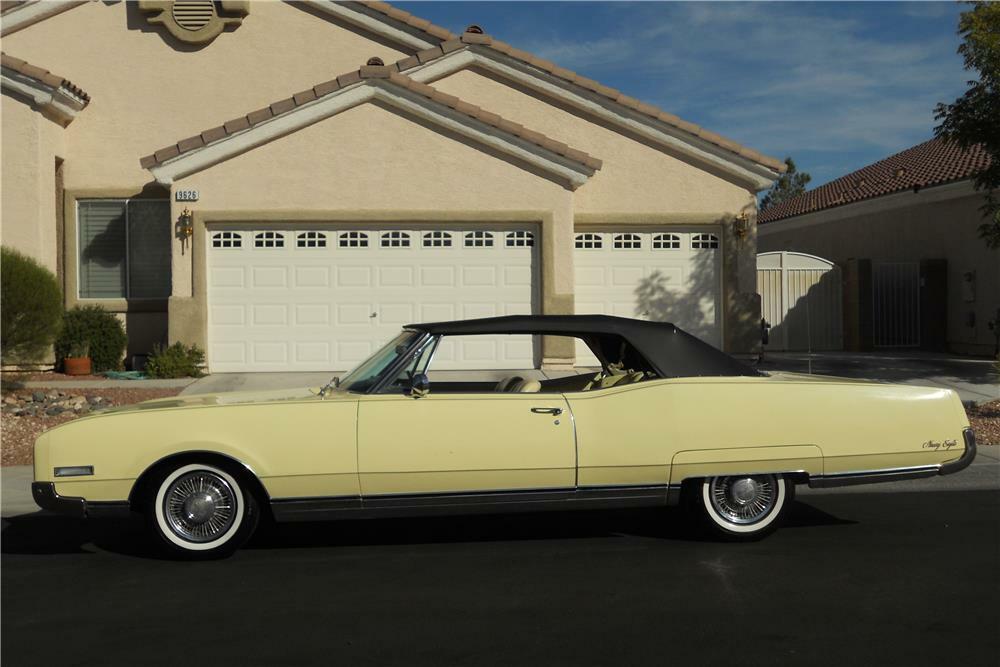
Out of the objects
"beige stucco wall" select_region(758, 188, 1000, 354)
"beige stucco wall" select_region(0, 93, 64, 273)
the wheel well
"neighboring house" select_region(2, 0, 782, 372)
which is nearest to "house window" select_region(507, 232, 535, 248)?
"neighboring house" select_region(2, 0, 782, 372)

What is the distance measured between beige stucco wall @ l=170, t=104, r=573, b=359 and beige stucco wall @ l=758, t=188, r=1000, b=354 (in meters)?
8.92

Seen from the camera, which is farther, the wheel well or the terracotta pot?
the terracotta pot

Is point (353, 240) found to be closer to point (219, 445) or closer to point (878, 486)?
point (878, 486)

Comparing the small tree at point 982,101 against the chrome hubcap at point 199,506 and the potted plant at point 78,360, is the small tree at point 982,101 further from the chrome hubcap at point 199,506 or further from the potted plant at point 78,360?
the potted plant at point 78,360

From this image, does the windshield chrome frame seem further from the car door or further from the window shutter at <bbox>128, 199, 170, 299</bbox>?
the window shutter at <bbox>128, 199, 170, 299</bbox>

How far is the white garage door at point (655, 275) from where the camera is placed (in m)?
17.2

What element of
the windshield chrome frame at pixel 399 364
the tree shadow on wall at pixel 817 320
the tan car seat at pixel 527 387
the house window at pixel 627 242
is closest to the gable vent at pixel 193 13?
the house window at pixel 627 242

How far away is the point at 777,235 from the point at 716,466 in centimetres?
2434

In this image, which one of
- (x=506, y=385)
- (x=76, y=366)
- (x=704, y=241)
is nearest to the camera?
(x=506, y=385)

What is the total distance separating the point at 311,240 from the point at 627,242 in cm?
517

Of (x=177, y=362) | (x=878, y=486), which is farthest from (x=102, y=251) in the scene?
(x=878, y=486)

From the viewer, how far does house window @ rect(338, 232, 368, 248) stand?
1581 centimetres

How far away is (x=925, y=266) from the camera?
21531 millimetres

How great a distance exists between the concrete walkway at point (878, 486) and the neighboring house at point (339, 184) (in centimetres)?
Answer: 624
